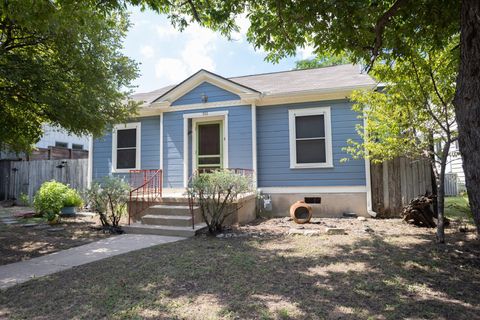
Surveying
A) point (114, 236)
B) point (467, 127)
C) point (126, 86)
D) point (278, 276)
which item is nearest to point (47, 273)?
point (114, 236)

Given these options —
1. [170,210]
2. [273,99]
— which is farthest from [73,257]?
[273,99]

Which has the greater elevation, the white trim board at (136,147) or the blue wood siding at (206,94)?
the blue wood siding at (206,94)

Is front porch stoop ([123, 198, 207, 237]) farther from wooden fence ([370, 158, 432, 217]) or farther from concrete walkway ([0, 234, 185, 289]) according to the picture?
wooden fence ([370, 158, 432, 217])

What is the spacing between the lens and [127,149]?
10.1 m

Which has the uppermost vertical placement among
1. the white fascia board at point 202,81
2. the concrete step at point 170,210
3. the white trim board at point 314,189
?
the white fascia board at point 202,81

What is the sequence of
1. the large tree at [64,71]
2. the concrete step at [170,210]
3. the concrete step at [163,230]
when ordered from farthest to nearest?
the concrete step at [170,210]
the concrete step at [163,230]
the large tree at [64,71]

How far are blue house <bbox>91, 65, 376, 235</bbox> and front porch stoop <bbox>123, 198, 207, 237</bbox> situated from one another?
1.79 m

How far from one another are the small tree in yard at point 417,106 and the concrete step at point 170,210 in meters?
4.24

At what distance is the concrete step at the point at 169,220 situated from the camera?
6.64 meters

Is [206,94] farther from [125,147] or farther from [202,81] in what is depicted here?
[125,147]

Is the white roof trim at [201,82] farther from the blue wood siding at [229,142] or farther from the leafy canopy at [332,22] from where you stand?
the leafy canopy at [332,22]

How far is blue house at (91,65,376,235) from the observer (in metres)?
8.31

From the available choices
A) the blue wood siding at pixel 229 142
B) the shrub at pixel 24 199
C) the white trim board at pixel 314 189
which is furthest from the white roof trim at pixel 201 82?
the shrub at pixel 24 199

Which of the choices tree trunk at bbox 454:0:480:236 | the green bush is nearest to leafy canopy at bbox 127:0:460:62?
tree trunk at bbox 454:0:480:236
